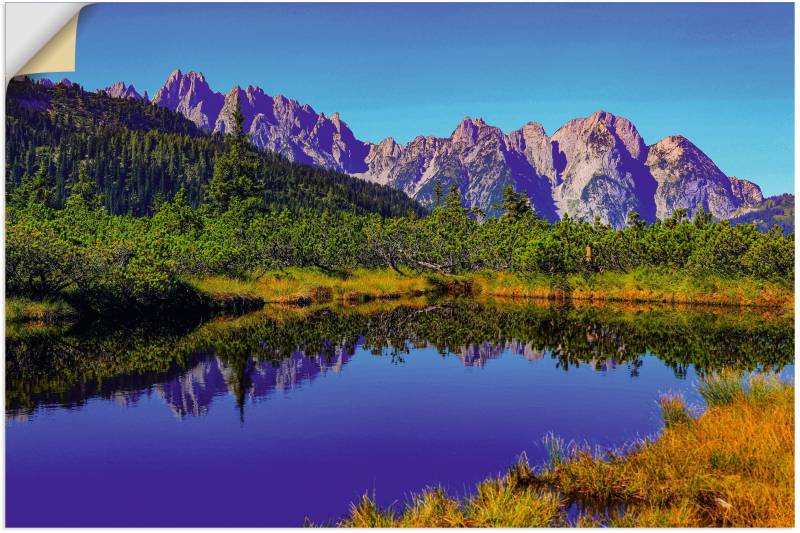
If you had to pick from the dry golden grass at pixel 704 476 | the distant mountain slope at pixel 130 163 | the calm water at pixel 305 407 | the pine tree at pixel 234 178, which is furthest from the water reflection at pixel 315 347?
the distant mountain slope at pixel 130 163

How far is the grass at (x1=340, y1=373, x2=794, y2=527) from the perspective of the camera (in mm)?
7848

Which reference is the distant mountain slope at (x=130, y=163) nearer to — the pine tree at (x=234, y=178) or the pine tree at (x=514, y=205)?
the pine tree at (x=234, y=178)

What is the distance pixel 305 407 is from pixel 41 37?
10788 millimetres

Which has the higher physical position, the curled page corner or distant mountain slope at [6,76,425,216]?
distant mountain slope at [6,76,425,216]

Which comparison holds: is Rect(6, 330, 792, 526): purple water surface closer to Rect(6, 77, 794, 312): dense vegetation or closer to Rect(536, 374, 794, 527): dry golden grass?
Rect(536, 374, 794, 527): dry golden grass

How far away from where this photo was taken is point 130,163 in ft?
338

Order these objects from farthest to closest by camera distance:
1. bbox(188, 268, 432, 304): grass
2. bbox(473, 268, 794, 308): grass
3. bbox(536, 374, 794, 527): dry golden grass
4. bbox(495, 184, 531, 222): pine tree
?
bbox(495, 184, 531, 222): pine tree
bbox(473, 268, 794, 308): grass
bbox(188, 268, 432, 304): grass
bbox(536, 374, 794, 527): dry golden grass

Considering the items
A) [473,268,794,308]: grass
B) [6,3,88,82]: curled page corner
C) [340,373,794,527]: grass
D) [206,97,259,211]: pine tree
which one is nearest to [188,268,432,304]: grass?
[473,268,794,308]: grass

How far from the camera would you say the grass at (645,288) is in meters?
39.5

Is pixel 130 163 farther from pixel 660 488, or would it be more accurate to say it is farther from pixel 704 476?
pixel 704 476

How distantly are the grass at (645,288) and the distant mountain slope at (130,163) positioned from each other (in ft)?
→ 169

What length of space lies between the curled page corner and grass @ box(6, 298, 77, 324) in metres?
21.8

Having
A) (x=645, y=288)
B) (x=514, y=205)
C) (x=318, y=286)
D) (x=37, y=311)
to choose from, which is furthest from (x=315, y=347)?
(x=514, y=205)

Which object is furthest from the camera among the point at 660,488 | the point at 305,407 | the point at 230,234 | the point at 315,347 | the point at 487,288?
the point at 487,288
